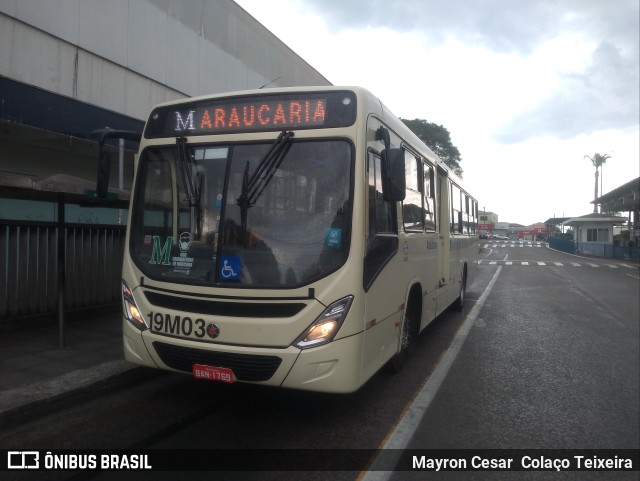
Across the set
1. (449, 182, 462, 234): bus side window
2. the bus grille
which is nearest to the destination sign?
the bus grille

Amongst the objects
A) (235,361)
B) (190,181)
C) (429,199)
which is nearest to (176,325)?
(235,361)

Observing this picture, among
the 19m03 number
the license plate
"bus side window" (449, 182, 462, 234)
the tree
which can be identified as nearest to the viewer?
the license plate

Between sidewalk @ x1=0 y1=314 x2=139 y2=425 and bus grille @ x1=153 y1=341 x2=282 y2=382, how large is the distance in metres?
1.50

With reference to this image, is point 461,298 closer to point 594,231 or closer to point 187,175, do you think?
point 187,175

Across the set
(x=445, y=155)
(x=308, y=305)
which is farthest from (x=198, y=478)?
(x=445, y=155)

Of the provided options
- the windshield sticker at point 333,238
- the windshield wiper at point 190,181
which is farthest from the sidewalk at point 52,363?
the windshield sticker at point 333,238

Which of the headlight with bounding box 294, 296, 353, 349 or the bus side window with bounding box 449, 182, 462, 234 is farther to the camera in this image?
the bus side window with bounding box 449, 182, 462, 234

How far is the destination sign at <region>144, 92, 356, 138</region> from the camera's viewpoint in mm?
4262

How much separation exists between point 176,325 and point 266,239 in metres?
1.08

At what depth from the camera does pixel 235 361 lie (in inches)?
157

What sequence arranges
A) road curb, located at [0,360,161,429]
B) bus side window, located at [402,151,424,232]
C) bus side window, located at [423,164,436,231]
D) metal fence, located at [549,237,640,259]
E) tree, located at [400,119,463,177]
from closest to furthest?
road curb, located at [0,360,161,429], bus side window, located at [402,151,424,232], bus side window, located at [423,164,436,231], metal fence, located at [549,237,640,259], tree, located at [400,119,463,177]

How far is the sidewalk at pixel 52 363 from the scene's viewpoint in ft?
15.1

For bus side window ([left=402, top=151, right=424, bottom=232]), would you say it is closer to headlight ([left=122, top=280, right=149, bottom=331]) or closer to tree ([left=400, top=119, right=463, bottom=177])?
headlight ([left=122, top=280, right=149, bottom=331])

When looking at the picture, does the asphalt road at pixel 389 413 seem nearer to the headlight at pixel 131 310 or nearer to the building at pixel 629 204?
the headlight at pixel 131 310
